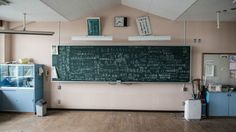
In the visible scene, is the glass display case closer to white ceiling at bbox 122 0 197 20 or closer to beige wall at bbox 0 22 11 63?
beige wall at bbox 0 22 11 63

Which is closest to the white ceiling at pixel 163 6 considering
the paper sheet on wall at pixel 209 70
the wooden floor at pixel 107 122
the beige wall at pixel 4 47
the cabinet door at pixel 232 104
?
the paper sheet on wall at pixel 209 70

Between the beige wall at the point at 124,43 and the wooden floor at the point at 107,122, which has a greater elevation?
the beige wall at the point at 124,43

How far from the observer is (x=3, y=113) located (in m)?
6.70

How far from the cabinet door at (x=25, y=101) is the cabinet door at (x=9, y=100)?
4.5 inches

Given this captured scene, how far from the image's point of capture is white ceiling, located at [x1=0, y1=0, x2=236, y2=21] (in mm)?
4898

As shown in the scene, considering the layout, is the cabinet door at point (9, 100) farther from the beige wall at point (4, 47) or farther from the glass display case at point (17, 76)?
the beige wall at point (4, 47)

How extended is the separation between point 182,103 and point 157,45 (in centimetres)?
182

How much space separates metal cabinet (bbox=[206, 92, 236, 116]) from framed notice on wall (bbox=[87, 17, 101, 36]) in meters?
3.53

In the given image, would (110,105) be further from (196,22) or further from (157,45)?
(196,22)

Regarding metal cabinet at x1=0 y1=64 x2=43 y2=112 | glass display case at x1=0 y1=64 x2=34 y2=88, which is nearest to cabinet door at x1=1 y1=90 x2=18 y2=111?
metal cabinet at x1=0 y1=64 x2=43 y2=112

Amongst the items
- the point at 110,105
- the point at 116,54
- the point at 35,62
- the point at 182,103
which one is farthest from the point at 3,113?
the point at 182,103

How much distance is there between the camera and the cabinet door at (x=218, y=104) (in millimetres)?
6508

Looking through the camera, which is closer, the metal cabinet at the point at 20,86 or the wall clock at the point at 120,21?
the metal cabinet at the point at 20,86

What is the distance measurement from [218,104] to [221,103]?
85 millimetres
